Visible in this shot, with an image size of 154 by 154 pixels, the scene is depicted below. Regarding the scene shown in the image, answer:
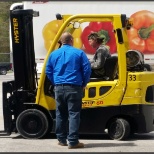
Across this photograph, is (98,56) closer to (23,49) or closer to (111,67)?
(111,67)

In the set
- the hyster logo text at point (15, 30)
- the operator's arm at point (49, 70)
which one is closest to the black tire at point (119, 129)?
the operator's arm at point (49, 70)

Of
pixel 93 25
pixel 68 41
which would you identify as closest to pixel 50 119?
pixel 68 41

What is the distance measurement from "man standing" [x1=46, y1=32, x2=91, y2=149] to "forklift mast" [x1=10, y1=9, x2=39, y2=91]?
3.93 ft

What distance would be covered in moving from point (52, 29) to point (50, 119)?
1091 centimetres

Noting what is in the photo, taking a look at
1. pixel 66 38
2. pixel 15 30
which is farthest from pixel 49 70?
pixel 15 30

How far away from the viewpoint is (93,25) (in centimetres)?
1939

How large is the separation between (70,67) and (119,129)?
1.57 metres

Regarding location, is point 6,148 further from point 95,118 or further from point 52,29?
point 52,29

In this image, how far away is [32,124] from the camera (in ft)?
30.9

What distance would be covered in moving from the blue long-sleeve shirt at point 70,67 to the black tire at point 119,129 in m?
1.17

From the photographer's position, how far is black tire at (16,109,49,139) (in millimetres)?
9383

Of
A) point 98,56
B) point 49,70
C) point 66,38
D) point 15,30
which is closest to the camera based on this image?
point 66,38

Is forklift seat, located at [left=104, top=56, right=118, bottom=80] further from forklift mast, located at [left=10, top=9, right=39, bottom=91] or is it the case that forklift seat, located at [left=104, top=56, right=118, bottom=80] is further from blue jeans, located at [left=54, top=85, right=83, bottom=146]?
forklift mast, located at [left=10, top=9, right=39, bottom=91]

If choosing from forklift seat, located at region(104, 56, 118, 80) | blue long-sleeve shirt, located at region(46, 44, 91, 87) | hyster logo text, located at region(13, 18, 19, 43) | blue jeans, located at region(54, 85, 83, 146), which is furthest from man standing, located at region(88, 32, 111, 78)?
hyster logo text, located at region(13, 18, 19, 43)
